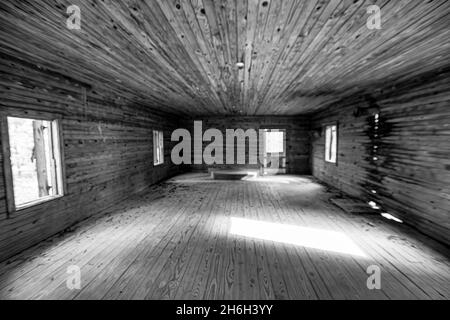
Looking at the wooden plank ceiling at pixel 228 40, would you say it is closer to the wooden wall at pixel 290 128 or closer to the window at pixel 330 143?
the window at pixel 330 143

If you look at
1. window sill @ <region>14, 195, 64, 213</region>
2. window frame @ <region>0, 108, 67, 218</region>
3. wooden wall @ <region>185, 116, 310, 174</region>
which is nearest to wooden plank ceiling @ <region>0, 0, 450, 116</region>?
window frame @ <region>0, 108, 67, 218</region>

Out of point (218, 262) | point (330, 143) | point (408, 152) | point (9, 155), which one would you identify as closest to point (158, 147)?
point (9, 155)

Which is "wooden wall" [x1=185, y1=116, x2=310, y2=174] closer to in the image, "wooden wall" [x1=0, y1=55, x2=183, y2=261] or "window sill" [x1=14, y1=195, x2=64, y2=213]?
"wooden wall" [x1=0, y1=55, x2=183, y2=261]

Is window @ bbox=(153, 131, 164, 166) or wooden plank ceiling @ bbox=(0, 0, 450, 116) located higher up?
wooden plank ceiling @ bbox=(0, 0, 450, 116)

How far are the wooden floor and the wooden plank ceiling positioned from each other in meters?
2.90

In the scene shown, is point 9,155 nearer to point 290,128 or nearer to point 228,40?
point 228,40

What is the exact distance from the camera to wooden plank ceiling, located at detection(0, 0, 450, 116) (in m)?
1.85

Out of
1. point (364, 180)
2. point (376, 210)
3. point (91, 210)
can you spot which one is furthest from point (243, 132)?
point (91, 210)

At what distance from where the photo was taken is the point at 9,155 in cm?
295

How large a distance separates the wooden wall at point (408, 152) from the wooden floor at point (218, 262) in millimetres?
533

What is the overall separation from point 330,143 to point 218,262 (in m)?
7.31

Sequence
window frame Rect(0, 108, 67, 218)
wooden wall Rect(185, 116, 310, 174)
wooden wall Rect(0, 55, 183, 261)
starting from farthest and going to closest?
wooden wall Rect(185, 116, 310, 174) < wooden wall Rect(0, 55, 183, 261) < window frame Rect(0, 108, 67, 218)
